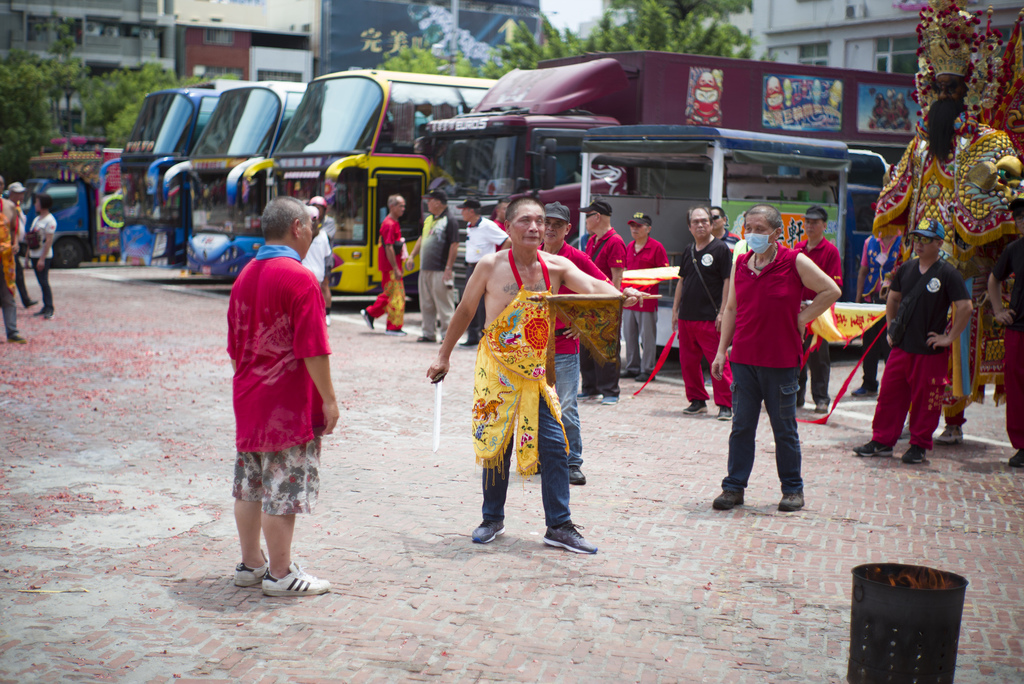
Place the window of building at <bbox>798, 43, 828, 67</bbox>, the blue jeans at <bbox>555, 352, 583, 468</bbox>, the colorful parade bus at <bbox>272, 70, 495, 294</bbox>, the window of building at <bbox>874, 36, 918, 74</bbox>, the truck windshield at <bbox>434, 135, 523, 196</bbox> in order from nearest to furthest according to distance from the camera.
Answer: the blue jeans at <bbox>555, 352, 583, 468</bbox>
the truck windshield at <bbox>434, 135, 523, 196</bbox>
the colorful parade bus at <bbox>272, 70, 495, 294</bbox>
the window of building at <bbox>874, 36, 918, 74</bbox>
the window of building at <bbox>798, 43, 828, 67</bbox>

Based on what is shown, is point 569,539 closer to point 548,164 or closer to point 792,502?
point 792,502

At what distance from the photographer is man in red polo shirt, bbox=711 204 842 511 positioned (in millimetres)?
6383

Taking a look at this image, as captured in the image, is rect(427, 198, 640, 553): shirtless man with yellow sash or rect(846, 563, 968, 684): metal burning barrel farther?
rect(427, 198, 640, 553): shirtless man with yellow sash

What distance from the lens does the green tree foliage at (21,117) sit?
3647 centimetres

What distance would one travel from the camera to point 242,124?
21844 mm

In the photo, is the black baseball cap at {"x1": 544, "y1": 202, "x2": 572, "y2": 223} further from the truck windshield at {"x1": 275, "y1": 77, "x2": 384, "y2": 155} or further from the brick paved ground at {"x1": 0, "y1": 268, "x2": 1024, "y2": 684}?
the truck windshield at {"x1": 275, "y1": 77, "x2": 384, "y2": 155}

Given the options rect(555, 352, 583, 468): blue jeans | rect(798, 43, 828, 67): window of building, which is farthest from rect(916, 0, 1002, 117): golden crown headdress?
rect(798, 43, 828, 67): window of building

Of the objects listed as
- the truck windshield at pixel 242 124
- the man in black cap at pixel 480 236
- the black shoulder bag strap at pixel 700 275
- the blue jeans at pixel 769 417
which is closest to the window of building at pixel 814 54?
the truck windshield at pixel 242 124

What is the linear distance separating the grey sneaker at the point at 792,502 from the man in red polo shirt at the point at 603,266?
361 centimetres

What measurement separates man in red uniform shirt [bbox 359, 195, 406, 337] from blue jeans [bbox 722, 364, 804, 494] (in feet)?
28.1

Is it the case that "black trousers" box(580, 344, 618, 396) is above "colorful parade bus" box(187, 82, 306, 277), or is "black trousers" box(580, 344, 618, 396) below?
below

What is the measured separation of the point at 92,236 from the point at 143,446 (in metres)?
22.2

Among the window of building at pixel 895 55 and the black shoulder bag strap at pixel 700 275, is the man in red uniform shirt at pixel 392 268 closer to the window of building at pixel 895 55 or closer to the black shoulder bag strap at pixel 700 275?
the black shoulder bag strap at pixel 700 275

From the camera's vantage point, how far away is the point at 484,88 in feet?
66.1
